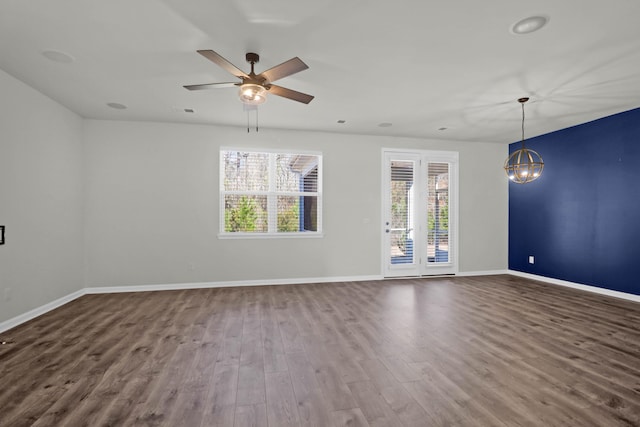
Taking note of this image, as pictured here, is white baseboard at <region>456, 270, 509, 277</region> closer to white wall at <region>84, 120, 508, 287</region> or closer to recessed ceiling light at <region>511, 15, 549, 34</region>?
white wall at <region>84, 120, 508, 287</region>

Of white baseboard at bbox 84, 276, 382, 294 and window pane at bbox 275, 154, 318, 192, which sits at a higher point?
window pane at bbox 275, 154, 318, 192

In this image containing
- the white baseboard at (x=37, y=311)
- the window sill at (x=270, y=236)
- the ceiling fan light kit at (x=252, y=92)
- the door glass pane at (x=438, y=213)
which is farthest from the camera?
the door glass pane at (x=438, y=213)

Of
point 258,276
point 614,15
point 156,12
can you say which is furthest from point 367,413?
point 258,276

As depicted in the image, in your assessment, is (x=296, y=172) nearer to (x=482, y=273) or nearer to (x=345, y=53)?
(x=345, y=53)

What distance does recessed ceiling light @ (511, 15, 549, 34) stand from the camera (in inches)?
96.9

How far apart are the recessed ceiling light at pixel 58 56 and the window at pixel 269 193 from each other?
2513mm

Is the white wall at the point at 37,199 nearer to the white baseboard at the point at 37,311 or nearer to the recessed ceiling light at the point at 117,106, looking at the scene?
the white baseboard at the point at 37,311

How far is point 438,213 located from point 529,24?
4237 mm

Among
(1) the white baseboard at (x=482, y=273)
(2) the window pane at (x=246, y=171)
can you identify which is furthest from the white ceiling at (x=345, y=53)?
(1) the white baseboard at (x=482, y=273)

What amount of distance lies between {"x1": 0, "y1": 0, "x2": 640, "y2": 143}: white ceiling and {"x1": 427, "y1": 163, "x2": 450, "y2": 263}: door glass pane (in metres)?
1.76

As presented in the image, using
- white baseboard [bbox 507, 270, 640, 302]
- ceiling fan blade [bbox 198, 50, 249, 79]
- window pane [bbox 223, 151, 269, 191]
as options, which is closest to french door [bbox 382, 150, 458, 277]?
white baseboard [bbox 507, 270, 640, 302]

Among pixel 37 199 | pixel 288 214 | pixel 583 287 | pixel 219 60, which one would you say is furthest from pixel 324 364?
pixel 583 287

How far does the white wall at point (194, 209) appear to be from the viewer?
16.7 ft

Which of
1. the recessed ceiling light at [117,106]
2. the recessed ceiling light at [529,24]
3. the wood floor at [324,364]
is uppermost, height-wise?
the recessed ceiling light at [529,24]
